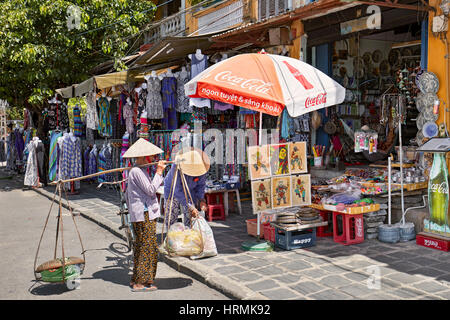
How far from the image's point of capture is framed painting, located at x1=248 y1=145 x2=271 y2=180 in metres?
6.73

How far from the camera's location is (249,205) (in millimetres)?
10539

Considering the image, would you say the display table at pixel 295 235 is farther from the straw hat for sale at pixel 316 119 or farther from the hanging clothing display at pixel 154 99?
the hanging clothing display at pixel 154 99

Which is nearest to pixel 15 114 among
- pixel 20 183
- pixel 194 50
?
pixel 20 183

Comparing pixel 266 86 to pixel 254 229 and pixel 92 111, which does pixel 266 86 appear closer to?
pixel 254 229

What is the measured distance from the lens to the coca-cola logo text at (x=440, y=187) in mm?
6469

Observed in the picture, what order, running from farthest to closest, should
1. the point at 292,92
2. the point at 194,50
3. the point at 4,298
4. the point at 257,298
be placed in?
the point at 194,50 < the point at 292,92 < the point at 4,298 < the point at 257,298

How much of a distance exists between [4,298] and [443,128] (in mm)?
6735

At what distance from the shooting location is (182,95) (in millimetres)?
10602

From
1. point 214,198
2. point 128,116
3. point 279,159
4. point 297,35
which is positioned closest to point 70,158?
point 128,116

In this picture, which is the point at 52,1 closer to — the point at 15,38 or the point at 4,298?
the point at 15,38

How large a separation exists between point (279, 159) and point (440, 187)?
7.99 ft

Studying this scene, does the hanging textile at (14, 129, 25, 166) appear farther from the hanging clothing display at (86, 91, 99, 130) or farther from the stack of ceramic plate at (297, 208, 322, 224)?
the stack of ceramic plate at (297, 208, 322, 224)

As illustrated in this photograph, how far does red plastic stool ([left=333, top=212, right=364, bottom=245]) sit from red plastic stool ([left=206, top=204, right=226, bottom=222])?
266 cm

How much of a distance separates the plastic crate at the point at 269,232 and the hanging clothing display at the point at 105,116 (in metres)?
8.22
